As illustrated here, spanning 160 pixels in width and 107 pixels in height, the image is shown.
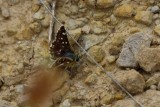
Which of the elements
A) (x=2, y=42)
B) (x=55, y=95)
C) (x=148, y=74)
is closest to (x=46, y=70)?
(x=55, y=95)

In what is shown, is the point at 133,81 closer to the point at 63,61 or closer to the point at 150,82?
the point at 150,82

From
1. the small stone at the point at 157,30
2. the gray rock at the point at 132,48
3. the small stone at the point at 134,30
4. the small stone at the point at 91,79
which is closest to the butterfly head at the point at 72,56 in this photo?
the small stone at the point at 91,79

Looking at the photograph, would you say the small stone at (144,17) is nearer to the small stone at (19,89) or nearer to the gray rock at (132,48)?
the gray rock at (132,48)

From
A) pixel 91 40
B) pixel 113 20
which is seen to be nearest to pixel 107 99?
pixel 91 40

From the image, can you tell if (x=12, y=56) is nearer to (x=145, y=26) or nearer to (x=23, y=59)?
(x=23, y=59)

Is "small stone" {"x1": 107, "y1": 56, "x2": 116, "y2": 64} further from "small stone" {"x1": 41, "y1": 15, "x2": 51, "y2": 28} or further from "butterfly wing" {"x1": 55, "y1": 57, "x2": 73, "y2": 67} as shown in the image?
"small stone" {"x1": 41, "y1": 15, "x2": 51, "y2": 28}

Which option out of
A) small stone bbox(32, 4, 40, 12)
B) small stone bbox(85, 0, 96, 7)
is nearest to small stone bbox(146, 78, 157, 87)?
small stone bbox(85, 0, 96, 7)
